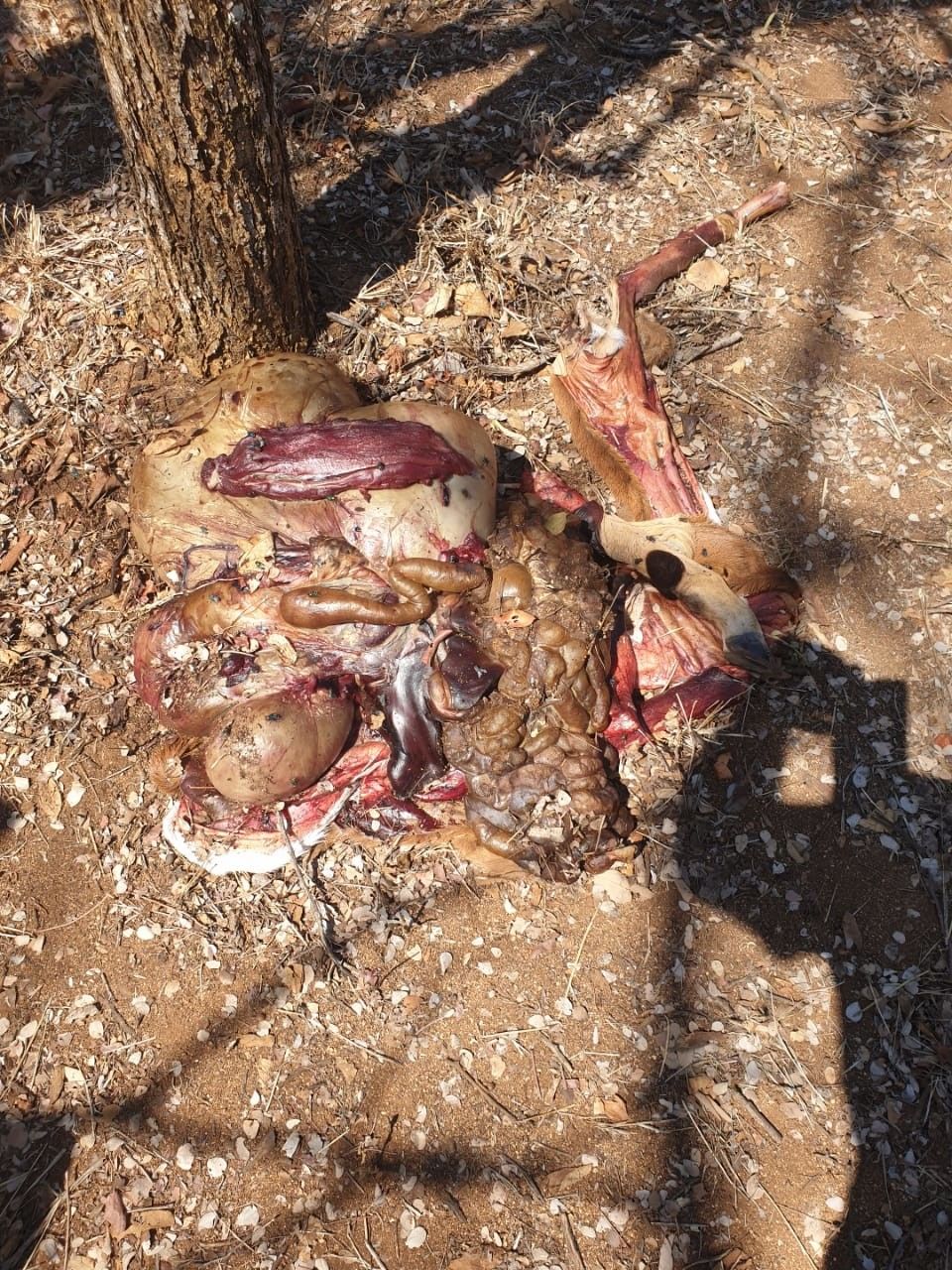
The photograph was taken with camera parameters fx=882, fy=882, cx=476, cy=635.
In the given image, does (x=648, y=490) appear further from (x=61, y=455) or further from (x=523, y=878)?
(x=61, y=455)

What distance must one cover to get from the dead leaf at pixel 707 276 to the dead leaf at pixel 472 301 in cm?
98

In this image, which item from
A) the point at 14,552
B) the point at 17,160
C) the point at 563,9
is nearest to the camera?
the point at 14,552

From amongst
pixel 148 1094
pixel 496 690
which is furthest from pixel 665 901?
pixel 148 1094

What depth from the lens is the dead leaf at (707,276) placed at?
4.18m

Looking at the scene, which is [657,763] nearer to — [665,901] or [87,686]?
[665,901]

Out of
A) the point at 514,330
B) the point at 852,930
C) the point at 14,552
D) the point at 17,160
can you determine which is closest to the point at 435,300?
the point at 514,330

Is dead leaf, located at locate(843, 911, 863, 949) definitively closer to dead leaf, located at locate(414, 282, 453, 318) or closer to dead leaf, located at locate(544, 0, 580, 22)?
dead leaf, located at locate(414, 282, 453, 318)

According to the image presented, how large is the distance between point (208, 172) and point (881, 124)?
3.63m

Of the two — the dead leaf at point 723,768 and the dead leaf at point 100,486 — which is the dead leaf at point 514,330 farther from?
the dead leaf at point 723,768

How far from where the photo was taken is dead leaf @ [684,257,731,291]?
4184 millimetres

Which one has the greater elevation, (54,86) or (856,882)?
(54,86)

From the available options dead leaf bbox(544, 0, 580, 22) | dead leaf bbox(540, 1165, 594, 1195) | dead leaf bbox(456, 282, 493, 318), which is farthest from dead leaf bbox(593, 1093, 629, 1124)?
dead leaf bbox(544, 0, 580, 22)

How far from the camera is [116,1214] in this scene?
2582mm

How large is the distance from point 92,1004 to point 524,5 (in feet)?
18.1
